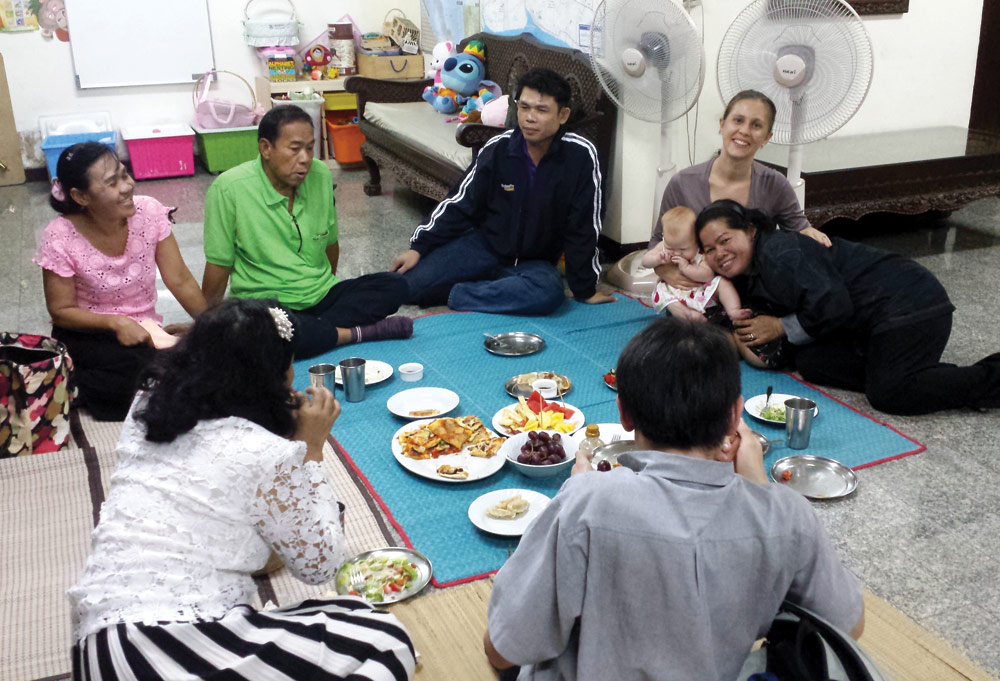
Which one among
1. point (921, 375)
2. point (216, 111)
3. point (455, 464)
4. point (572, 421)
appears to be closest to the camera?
point (455, 464)

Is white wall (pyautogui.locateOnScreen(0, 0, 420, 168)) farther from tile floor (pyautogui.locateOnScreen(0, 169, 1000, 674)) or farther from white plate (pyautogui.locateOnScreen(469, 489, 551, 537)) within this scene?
white plate (pyautogui.locateOnScreen(469, 489, 551, 537))

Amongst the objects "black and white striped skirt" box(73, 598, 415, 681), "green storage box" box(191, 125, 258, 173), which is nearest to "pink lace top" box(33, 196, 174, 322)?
"black and white striped skirt" box(73, 598, 415, 681)

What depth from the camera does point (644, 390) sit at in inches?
49.9

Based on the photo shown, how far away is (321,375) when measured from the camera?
2.95 m

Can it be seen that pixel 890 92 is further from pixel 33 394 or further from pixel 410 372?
pixel 33 394

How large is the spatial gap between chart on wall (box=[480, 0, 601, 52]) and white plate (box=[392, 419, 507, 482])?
2.72m

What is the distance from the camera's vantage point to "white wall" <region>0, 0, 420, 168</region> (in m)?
6.40

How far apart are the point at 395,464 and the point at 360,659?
117cm

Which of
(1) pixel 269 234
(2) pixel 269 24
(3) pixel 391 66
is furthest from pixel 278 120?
(3) pixel 391 66

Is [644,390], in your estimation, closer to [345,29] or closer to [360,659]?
[360,659]

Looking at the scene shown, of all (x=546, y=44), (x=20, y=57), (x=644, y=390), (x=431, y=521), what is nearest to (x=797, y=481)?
(x=431, y=521)

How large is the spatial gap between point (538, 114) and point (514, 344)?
944mm

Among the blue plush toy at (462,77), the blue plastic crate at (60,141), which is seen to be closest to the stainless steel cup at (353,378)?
the blue plush toy at (462,77)

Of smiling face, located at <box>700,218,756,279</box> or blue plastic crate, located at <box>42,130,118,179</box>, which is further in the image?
blue plastic crate, located at <box>42,130,118,179</box>
